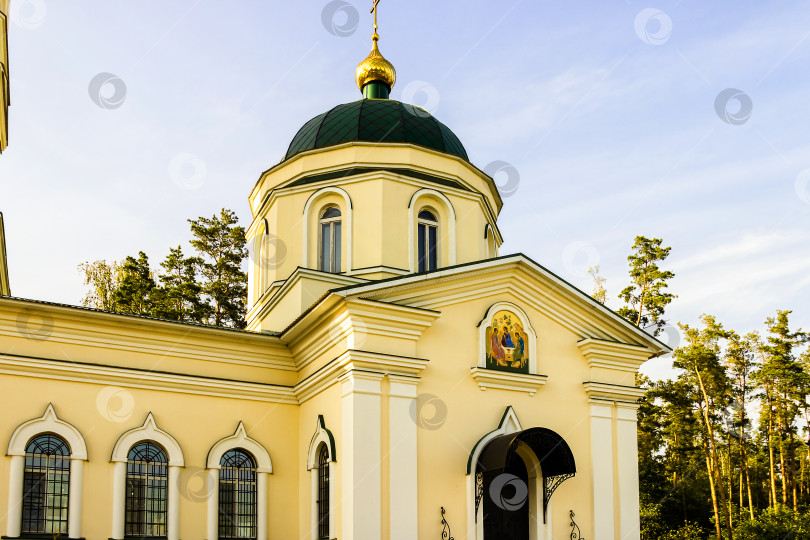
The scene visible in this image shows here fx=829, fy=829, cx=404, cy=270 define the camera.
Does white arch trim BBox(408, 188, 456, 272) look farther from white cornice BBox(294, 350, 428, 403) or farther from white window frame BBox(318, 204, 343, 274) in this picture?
white cornice BBox(294, 350, 428, 403)

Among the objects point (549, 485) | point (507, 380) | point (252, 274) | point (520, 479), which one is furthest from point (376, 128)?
point (549, 485)

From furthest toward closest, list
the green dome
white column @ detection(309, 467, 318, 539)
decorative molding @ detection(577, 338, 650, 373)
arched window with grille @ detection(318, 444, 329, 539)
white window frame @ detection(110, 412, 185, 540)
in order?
the green dome, decorative molding @ detection(577, 338, 650, 373), white column @ detection(309, 467, 318, 539), arched window with grille @ detection(318, 444, 329, 539), white window frame @ detection(110, 412, 185, 540)

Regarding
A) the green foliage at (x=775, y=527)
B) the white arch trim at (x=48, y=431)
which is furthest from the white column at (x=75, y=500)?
the green foliage at (x=775, y=527)

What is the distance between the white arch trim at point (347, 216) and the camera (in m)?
15.0

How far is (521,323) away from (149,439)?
19.2 ft

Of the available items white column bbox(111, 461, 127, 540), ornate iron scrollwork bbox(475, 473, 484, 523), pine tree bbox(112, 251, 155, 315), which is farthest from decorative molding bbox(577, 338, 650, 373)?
pine tree bbox(112, 251, 155, 315)

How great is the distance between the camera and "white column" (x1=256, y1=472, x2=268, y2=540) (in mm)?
12383

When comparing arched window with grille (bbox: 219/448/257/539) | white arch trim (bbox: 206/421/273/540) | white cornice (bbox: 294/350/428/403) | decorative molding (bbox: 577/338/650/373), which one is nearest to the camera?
white cornice (bbox: 294/350/428/403)

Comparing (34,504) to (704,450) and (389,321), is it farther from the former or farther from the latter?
(704,450)

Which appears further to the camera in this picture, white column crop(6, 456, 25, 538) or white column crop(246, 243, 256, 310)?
white column crop(246, 243, 256, 310)

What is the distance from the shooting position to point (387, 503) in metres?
11.1

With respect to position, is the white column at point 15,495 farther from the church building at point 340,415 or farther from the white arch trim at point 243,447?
the white arch trim at point 243,447

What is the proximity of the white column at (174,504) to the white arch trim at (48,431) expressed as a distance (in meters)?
1.26

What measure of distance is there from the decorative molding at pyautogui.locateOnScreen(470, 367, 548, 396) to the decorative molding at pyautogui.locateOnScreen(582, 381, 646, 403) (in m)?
0.88
